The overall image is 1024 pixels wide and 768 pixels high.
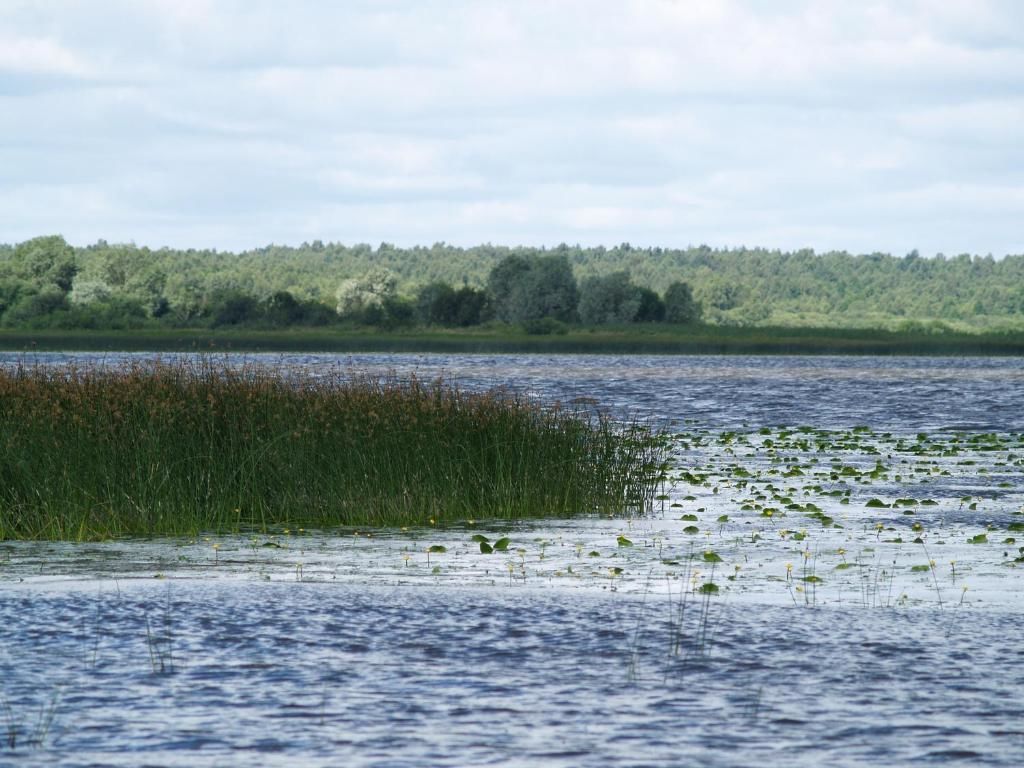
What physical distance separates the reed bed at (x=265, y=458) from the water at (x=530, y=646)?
101 centimetres

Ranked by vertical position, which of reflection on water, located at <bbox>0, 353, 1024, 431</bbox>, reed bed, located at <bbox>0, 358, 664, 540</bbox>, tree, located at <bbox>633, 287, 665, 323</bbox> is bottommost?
reflection on water, located at <bbox>0, 353, 1024, 431</bbox>

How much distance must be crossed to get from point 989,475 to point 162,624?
19.8 metres

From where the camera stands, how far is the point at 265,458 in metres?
21.6

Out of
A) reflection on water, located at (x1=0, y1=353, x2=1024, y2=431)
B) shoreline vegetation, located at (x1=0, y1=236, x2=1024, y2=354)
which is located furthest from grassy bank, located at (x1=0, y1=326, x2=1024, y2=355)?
reflection on water, located at (x1=0, y1=353, x2=1024, y2=431)

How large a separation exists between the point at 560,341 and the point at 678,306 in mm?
16296

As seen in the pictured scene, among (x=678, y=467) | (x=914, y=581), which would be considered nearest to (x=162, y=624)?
(x=914, y=581)

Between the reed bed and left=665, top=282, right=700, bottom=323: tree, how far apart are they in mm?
158816

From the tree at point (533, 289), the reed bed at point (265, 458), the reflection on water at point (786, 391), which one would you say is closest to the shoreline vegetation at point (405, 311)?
the tree at point (533, 289)

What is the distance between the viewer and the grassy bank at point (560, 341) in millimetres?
152725

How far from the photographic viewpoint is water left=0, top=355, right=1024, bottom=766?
32.2ft

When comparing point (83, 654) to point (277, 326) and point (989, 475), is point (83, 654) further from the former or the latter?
point (277, 326)

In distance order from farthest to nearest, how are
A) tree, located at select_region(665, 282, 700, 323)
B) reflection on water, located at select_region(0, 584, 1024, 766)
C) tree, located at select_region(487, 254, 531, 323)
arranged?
1. tree, located at select_region(665, 282, 700, 323)
2. tree, located at select_region(487, 254, 531, 323)
3. reflection on water, located at select_region(0, 584, 1024, 766)

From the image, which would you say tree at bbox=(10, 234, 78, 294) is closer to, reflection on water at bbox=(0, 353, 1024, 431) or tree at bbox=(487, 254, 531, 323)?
tree at bbox=(487, 254, 531, 323)

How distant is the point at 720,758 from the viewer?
9.41m
